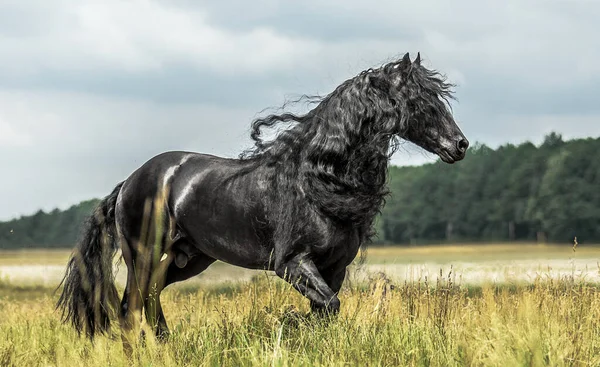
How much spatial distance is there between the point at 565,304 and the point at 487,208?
5259 cm

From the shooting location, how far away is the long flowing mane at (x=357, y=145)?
245 inches

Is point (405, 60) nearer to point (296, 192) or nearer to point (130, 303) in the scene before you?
point (296, 192)

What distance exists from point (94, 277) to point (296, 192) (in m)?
3.01

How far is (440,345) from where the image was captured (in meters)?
5.66

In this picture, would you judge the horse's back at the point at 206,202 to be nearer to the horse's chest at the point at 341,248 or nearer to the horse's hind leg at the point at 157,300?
the horse's hind leg at the point at 157,300

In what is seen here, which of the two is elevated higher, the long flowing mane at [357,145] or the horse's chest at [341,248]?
the long flowing mane at [357,145]

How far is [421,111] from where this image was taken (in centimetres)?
620

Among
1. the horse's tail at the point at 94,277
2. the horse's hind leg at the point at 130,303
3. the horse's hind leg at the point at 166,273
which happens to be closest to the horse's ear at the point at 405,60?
the horse's hind leg at the point at 166,273

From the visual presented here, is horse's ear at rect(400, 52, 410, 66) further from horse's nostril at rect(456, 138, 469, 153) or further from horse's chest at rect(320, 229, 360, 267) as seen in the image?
horse's chest at rect(320, 229, 360, 267)

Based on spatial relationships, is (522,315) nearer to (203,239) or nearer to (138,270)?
(203,239)

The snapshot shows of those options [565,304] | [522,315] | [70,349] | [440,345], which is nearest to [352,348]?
[440,345]

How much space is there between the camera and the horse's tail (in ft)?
26.8

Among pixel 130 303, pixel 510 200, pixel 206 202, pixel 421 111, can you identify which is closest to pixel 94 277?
pixel 130 303

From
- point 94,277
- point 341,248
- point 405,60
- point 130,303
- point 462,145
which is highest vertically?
point 405,60
